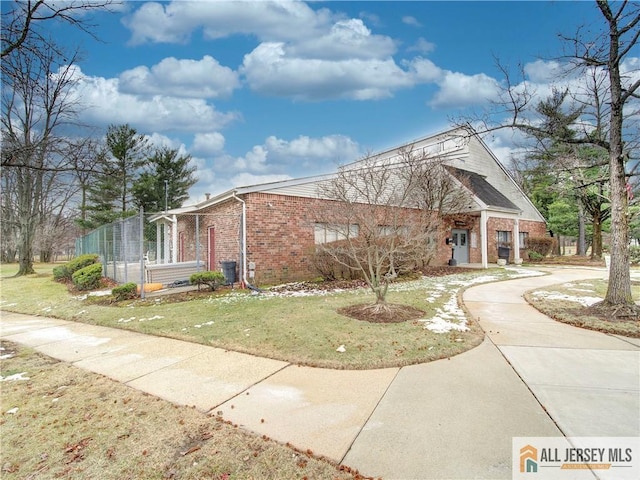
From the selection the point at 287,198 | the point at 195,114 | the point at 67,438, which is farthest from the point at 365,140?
the point at 67,438

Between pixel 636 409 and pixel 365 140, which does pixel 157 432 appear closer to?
pixel 636 409

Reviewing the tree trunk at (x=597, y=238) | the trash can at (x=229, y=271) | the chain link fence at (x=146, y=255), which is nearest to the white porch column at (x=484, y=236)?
the tree trunk at (x=597, y=238)

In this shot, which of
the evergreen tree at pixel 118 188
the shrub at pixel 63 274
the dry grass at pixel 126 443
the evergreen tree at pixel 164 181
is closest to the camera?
the dry grass at pixel 126 443

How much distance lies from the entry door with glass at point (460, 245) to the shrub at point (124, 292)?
50.0 ft

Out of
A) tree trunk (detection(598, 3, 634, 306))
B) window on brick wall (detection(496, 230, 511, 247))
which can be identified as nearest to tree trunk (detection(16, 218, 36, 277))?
tree trunk (detection(598, 3, 634, 306))

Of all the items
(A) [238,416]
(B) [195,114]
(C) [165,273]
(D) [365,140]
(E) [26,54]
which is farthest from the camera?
(B) [195,114]

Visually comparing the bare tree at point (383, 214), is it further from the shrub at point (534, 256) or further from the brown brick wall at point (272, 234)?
the shrub at point (534, 256)

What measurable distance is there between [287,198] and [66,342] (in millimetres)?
7545

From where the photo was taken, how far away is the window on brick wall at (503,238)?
1952cm

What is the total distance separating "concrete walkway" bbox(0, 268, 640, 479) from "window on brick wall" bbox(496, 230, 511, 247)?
15474 millimetres

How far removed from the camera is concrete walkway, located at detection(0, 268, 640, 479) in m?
2.43

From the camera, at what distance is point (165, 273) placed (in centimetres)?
1137

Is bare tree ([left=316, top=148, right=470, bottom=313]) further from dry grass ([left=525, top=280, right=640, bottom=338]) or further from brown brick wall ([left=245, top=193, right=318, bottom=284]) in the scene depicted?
dry grass ([left=525, top=280, right=640, bottom=338])

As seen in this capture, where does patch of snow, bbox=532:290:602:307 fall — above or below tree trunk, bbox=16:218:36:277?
below
